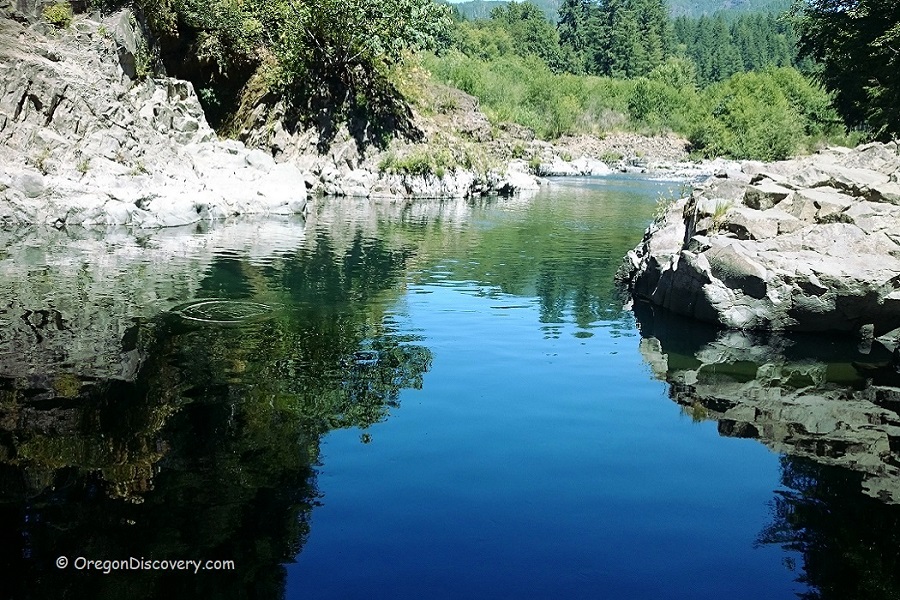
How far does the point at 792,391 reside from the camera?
1461 centimetres

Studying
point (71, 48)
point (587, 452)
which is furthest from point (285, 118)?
point (587, 452)

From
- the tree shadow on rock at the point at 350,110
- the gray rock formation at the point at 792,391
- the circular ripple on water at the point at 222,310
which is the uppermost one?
the tree shadow on rock at the point at 350,110

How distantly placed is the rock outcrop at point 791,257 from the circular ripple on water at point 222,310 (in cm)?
975

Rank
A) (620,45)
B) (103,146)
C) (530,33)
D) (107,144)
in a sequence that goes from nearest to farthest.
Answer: (103,146) → (107,144) → (620,45) → (530,33)

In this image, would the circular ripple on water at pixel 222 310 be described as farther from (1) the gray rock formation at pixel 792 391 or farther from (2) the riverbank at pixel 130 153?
(2) the riverbank at pixel 130 153

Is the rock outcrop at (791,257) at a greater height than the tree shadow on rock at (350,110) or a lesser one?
lesser

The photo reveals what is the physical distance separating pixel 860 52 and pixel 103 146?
1571 inches

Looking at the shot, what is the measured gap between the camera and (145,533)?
834cm

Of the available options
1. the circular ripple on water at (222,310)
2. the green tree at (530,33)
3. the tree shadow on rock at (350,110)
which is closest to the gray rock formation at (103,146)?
the tree shadow on rock at (350,110)

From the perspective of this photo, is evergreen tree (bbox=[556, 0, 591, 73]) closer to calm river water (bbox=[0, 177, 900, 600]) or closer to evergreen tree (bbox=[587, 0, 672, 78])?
evergreen tree (bbox=[587, 0, 672, 78])

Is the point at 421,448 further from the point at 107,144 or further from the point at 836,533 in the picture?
the point at 107,144

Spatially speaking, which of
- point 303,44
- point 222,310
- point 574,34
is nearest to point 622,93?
point 574,34

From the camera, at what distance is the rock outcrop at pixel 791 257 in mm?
18016

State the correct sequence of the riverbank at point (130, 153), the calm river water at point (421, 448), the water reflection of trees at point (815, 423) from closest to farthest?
the calm river water at point (421, 448), the water reflection of trees at point (815, 423), the riverbank at point (130, 153)
